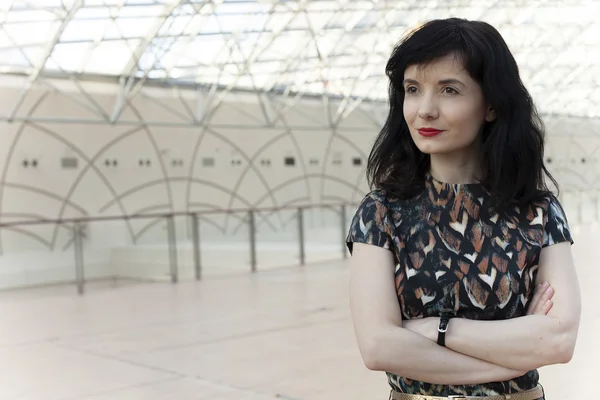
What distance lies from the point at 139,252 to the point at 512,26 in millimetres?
33095

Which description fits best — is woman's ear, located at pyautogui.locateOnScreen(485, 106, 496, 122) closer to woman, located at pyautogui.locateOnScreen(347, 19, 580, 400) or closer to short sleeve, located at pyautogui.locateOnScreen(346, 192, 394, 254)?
woman, located at pyautogui.locateOnScreen(347, 19, 580, 400)

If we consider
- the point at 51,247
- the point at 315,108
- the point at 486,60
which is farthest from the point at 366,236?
the point at 315,108

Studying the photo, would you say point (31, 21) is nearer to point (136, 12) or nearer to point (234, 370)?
point (136, 12)

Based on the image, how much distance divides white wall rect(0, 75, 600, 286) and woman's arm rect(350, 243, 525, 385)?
16639 millimetres

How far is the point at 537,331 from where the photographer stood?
8.88 feet

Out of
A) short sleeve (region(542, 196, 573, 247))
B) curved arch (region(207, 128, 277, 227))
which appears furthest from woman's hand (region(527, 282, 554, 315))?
curved arch (region(207, 128, 277, 227))

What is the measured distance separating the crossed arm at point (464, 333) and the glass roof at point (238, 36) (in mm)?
25611

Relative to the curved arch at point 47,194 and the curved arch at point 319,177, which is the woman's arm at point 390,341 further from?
the curved arch at point 319,177

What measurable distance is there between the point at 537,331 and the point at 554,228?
377 millimetres

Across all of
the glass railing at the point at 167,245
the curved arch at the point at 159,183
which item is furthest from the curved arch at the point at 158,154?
the glass railing at the point at 167,245

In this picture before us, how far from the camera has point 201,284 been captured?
17406 millimetres

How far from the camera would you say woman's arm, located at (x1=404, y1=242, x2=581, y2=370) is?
2.64 m

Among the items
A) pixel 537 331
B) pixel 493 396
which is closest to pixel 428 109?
pixel 537 331

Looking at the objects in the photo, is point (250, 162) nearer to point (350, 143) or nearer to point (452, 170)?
point (350, 143)
